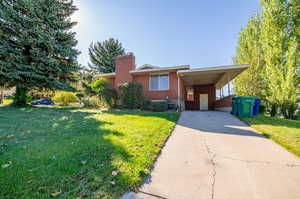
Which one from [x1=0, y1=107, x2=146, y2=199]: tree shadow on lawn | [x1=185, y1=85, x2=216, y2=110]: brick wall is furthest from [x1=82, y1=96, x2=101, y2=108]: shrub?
[x1=185, y1=85, x2=216, y2=110]: brick wall

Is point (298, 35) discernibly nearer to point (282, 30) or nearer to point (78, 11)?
point (282, 30)

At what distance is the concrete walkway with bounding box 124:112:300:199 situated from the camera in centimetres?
169

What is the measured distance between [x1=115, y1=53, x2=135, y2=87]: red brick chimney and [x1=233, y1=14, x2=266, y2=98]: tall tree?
11647mm

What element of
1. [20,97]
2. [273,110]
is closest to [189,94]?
[273,110]

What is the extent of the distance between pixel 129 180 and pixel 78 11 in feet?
49.7

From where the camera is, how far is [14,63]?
330 inches

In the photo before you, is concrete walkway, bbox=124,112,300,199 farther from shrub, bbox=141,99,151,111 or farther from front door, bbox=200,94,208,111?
front door, bbox=200,94,208,111

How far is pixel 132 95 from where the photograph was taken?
32.2ft

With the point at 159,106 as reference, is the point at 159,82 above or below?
above

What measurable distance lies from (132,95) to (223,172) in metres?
8.25

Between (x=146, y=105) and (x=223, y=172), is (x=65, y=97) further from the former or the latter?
(x=223, y=172)

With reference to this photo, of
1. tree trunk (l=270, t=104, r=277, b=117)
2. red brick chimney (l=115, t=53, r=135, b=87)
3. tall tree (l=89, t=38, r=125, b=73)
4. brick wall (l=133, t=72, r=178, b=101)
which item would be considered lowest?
tree trunk (l=270, t=104, r=277, b=117)

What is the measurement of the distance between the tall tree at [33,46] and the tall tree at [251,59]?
55.4 ft

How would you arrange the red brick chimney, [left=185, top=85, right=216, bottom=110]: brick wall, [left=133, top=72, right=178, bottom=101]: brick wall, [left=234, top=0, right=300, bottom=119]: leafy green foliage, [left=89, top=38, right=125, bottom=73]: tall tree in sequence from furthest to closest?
[left=89, top=38, right=125, bottom=73]: tall tree < [left=185, top=85, right=216, bottom=110]: brick wall < the red brick chimney < [left=133, top=72, right=178, bottom=101]: brick wall < [left=234, top=0, right=300, bottom=119]: leafy green foliage
